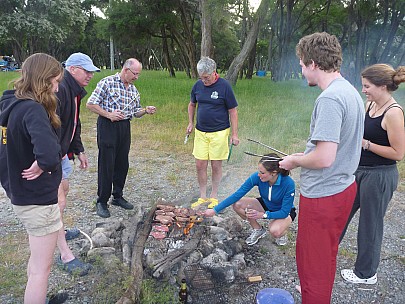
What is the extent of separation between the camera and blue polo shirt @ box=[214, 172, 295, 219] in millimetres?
3453

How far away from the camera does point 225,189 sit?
17.9 feet

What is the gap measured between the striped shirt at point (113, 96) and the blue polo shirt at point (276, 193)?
1.69 metres

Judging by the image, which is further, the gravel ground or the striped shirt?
the striped shirt

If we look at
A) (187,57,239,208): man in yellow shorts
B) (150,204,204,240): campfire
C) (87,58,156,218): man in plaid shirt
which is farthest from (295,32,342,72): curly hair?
(87,58,156,218): man in plaid shirt

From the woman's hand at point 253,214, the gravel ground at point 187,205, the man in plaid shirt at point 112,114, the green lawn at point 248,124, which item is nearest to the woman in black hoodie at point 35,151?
the gravel ground at point 187,205

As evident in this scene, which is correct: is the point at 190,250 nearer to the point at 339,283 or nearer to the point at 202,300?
the point at 202,300

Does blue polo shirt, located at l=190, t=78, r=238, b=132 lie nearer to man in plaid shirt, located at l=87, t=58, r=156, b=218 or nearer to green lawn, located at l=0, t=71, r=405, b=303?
man in plaid shirt, located at l=87, t=58, r=156, b=218

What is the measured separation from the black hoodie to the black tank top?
221cm

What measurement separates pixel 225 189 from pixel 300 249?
3.03m

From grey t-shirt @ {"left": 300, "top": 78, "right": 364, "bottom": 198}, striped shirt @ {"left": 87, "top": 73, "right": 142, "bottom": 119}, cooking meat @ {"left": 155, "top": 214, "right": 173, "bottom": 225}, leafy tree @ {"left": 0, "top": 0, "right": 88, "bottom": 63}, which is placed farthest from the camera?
leafy tree @ {"left": 0, "top": 0, "right": 88, "bottom": 63}

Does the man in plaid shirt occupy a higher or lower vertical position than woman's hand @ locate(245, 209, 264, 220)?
higher

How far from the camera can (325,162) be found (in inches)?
83.4

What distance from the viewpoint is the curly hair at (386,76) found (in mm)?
2795

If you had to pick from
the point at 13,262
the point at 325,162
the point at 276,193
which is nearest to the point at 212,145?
the point at 276,193
